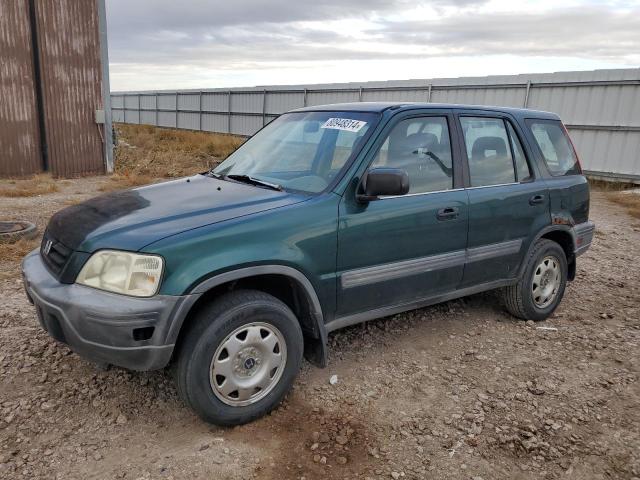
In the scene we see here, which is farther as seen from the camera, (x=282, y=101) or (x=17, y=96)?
(x=282, y=101)

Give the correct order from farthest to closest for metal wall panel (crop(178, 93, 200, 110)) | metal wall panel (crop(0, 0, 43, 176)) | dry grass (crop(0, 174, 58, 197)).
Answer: metal wall panel (crop(178, 93, 200, 110)), metal wall panel (crop(0, 0, 43, 176)), dry grass (crop(0, 174, 58, 197))

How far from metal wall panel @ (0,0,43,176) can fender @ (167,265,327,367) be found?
11186 millimetres

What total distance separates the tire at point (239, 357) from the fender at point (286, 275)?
13 cm

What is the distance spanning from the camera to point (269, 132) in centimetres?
420

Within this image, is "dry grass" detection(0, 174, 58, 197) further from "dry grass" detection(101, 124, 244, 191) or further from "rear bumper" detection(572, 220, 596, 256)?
"rear bumper" detection(572, 220, 596, 256)

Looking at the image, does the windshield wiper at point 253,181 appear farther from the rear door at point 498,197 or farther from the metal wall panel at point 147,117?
the metal wall panel at point 147,117

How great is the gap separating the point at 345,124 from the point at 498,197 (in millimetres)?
1372

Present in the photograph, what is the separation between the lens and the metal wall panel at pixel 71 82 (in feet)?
38.6

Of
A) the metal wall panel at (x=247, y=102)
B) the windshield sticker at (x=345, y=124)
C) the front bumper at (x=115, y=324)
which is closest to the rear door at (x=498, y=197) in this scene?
the windshield sticker at (x=345, y=124)

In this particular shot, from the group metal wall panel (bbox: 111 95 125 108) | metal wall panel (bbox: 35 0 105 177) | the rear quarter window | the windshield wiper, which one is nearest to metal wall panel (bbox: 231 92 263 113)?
metal wall panel (bbox: 35 0 105 177)

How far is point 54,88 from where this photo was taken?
39.7ft

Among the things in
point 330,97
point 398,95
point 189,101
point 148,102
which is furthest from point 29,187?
point 148,102

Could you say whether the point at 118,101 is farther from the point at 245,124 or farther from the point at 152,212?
the point at 152,212

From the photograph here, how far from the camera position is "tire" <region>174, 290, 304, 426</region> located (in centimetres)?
272
